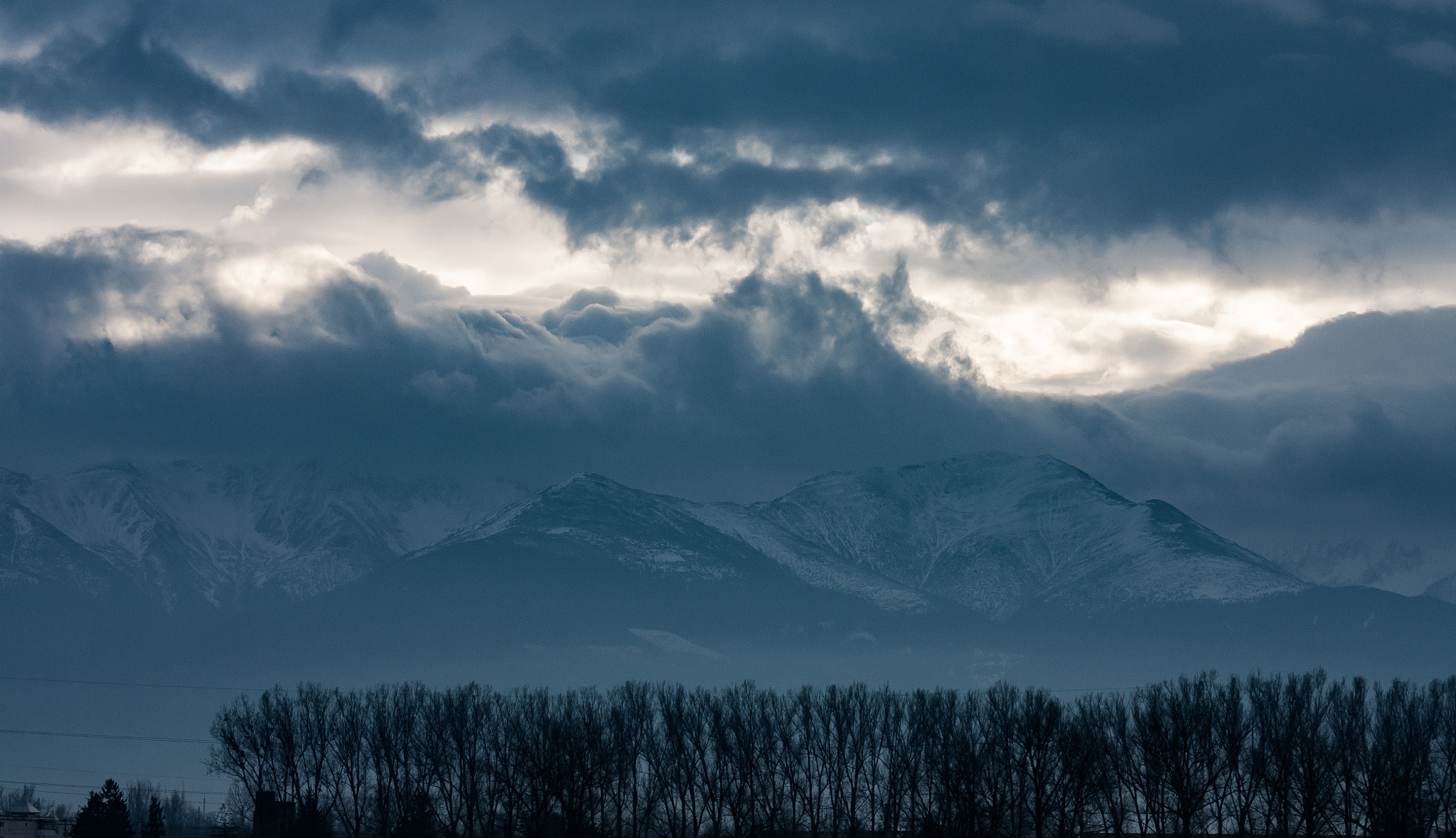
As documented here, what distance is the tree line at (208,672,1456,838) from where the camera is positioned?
140 meters

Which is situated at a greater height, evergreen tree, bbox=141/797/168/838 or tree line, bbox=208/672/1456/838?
tree line, bbox=208/672/1456/838

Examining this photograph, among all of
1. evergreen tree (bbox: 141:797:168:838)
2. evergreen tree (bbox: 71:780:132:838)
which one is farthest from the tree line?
evergreen tree (bbox: 71:780:132:838)

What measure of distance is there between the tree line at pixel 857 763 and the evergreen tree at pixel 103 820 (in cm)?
1376

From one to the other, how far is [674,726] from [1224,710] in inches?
2190

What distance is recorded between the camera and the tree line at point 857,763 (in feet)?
459

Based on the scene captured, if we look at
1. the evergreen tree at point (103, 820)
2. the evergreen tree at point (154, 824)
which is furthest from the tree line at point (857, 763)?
the evergreen tree at point (103, 820)

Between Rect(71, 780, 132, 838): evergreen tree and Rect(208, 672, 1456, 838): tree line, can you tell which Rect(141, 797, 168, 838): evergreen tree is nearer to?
Rect(71, 780, 132, 838): evergreen tree

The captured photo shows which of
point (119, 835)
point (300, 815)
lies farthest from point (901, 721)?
point (119, 835)

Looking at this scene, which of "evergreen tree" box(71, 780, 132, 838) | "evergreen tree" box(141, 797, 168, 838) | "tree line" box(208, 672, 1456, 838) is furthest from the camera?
"evergreen tree" box(141, 797, 168, 838)

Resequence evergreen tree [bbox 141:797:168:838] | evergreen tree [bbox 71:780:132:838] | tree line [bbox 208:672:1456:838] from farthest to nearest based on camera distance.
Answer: evergreen tree [bbox 141:797:168:838], evergreen tree [bbox 71:780:132:838], tree line [bbox 208:672:1456:838]

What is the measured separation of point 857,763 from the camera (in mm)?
165500

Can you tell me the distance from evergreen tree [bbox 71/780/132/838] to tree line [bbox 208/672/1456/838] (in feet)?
45.1

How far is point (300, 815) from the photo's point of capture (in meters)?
149

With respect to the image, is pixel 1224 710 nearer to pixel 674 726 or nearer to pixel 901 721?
pixel 901 721
